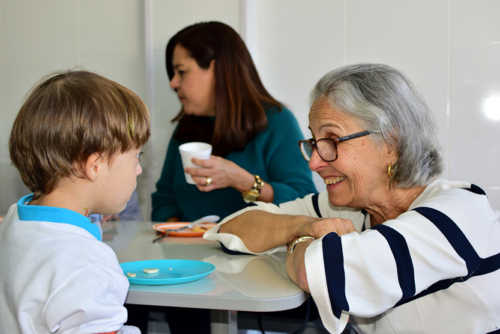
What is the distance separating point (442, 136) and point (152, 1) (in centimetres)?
170

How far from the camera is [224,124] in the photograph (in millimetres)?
2322

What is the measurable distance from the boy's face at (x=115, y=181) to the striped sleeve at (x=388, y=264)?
0.45 metres

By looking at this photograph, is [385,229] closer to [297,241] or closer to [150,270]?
[297,241]

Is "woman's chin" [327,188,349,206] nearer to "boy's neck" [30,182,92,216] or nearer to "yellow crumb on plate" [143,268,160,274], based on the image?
"yellow crumb on plate" [143,268,160,274]

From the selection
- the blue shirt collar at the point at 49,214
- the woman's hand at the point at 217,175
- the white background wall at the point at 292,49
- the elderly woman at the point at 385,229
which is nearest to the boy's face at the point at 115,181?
the blue shirt collar at the point at 49,214

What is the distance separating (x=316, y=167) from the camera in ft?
4.61

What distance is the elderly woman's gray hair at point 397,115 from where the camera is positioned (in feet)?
4.19

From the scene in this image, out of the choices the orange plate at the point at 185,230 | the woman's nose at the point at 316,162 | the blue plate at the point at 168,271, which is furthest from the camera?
the orange plate at the point at 185,230

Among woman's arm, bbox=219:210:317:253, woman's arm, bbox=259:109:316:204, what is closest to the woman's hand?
woman's arm, bbox=259:109:316:204

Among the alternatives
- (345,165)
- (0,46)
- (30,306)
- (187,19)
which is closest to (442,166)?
(345,165)

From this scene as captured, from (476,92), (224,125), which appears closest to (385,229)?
(224,125)

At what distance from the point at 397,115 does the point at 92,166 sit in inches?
28.3

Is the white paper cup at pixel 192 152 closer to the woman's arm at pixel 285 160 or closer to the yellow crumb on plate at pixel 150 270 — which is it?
the woman's arm at pixel 285 160

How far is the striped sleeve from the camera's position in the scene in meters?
1.05
